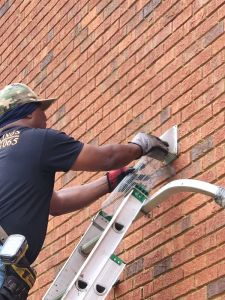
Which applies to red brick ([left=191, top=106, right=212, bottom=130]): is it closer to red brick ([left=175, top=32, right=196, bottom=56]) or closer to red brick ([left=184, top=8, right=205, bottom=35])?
red brick ([left=175, top=32, right=196, bottom=56])

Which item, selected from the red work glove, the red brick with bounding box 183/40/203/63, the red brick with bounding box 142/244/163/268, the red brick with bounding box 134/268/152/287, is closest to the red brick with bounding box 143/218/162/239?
the red brick with bounding box 142/244/163/268

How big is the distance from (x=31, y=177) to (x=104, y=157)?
44 centimetres

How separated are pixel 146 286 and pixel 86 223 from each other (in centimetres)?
90

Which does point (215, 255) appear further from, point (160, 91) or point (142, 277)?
point (160, 91)

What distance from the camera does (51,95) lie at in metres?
5.46

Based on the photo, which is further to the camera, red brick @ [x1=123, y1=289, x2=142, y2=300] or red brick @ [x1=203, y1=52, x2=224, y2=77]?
red brick @ [x1=123, y1=289, x2=142, y2=300]

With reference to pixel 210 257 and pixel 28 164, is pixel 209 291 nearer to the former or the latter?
pixel 210 257

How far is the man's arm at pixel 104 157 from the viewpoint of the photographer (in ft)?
11.5

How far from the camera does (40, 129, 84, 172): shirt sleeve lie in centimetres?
348

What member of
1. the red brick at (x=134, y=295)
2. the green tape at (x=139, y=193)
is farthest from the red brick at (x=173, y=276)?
the green tape at (x=139, y=193)

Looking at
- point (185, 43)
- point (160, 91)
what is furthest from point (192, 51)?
point (160, 91)

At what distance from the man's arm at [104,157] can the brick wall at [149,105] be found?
39cm

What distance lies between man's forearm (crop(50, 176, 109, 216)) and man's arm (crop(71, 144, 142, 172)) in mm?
467

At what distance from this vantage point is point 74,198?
411 centimetres
